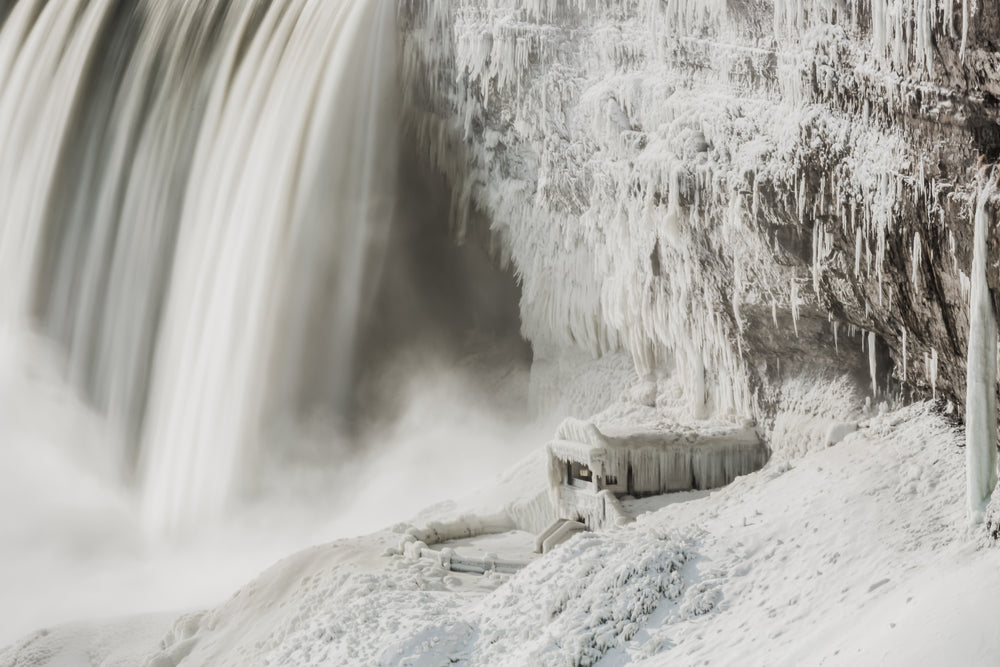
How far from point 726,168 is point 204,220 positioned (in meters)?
10.3

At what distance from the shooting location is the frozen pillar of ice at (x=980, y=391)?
35.6 feet

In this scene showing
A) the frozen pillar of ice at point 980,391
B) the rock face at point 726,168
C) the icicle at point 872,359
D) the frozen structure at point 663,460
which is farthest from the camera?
the frozen structure at point 663,460

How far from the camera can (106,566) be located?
20688 millimetres

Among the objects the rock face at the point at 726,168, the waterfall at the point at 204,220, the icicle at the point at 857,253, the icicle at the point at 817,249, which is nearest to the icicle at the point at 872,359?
the rock face at the point at 726,168

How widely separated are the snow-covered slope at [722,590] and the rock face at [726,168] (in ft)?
5.22

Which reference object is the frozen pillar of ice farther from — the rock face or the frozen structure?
the frozen structure

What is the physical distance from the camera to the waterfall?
2109 cm

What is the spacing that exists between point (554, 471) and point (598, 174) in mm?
4749

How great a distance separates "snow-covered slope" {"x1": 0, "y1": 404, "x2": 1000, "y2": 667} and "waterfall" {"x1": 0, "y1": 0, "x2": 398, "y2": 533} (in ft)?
20.4

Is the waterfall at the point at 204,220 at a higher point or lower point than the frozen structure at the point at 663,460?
higher

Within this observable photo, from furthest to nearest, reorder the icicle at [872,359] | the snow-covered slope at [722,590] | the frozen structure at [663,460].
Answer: the frozen structure at [663,460], the icicle at [872,359], the snow-covered slope at [722,590]

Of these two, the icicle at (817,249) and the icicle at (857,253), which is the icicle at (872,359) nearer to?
the icicle at (817,249)

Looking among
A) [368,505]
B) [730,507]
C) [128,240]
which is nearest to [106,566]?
[368,505]

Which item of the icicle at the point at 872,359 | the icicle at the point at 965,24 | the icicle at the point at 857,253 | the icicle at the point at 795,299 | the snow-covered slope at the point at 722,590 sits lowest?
the snow-covered slope at the point at 722,590
